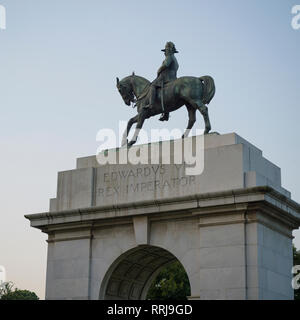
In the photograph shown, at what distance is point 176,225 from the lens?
2658cm

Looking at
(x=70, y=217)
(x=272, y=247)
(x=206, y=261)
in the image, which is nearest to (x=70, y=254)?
(x=70, y=217)

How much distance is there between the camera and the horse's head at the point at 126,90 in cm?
Result: 2984

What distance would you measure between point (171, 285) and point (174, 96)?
33509 millimetres

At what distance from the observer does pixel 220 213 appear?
83.3 feet

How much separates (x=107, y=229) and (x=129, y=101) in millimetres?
5546

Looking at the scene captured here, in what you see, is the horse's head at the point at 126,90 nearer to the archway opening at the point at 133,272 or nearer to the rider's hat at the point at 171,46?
the rider's hat at the point at 171,46

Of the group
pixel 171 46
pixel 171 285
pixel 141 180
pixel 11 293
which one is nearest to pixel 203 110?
pixel 171 46

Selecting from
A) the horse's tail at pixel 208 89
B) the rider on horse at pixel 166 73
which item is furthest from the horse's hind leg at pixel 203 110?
the rider on horse at pixel 166 73

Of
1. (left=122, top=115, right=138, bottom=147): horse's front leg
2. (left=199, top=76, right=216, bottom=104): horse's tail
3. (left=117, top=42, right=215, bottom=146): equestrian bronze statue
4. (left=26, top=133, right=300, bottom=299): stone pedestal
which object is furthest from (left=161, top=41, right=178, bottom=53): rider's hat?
(left=26, top=133, right=300, bottom=299): stone pedestal

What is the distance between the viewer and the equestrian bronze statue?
27688mm

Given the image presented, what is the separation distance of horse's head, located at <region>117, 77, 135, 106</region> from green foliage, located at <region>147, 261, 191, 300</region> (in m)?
31.1

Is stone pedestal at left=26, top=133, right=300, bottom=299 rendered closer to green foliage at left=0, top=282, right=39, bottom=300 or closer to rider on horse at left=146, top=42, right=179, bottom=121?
rider on horse at left=146, top=42, right=179, bottom=121

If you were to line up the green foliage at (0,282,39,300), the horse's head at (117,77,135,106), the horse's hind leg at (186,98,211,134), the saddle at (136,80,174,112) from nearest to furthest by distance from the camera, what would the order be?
the horse's hind leg at (186,98,211,134) → the saddle at (136,80,174,112) → the horse's head at (117,77,135,106) → the green foliage at (0,282,39,300)
